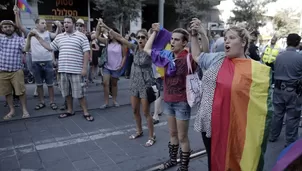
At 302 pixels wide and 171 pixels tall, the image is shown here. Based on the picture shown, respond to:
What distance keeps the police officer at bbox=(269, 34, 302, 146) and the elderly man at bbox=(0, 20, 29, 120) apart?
5.02m

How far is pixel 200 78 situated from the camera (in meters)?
3.42

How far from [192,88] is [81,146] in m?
2.29

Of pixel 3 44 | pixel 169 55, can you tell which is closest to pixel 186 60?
pixel 169 55

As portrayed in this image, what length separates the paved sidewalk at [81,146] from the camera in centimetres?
376

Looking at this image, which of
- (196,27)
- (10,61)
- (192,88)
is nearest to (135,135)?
(192,88)

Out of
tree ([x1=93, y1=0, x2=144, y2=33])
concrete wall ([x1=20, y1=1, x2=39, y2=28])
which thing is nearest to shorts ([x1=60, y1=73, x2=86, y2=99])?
tree ([x1=93, y1=0, x2=144, y2=33])

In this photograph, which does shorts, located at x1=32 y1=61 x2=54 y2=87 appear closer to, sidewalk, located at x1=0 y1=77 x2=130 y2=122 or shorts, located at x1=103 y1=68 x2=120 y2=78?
sidewalk, located at x1=0 y1=77 x2=130 y2=122

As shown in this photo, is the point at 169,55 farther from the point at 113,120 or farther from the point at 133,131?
the point at 113,120

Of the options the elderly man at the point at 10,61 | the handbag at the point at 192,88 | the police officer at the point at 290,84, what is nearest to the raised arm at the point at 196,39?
the handbag at the point at 192,88

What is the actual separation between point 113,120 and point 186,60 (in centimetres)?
300

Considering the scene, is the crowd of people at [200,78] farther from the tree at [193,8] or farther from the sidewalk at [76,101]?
the tree at [193,8]

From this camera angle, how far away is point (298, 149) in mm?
1113

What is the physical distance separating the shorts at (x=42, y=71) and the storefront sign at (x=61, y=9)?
12.0 m

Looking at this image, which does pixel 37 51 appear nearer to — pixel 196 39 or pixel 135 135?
pixel 135 135
